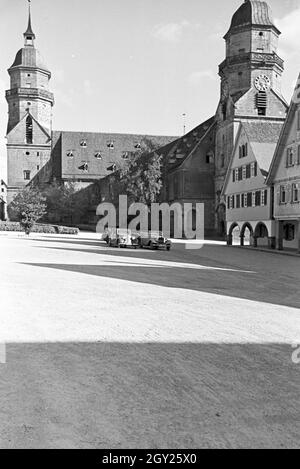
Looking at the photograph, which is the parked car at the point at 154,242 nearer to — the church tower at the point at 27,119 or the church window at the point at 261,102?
the church window at the point at 261,102

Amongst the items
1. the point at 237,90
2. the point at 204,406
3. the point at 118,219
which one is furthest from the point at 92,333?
the point at 118,219

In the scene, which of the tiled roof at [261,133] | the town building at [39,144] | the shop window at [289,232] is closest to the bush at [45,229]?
the town building at [39,144]

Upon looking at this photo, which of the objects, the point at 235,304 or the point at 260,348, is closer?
the point at 260,348

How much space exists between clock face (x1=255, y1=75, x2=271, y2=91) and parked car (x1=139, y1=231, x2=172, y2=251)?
29.9 metres

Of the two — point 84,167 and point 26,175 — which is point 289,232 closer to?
point 84,167

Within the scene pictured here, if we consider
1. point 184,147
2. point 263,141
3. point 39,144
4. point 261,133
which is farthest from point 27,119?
point 263,141

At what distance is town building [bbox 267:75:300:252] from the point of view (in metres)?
31.5

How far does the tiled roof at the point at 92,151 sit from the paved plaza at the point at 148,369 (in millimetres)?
77816

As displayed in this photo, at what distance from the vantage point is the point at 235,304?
1130 centimetres

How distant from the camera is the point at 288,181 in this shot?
32.7 m

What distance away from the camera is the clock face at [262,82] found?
57.0 m

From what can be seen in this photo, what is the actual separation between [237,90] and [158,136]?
3888 cm
